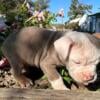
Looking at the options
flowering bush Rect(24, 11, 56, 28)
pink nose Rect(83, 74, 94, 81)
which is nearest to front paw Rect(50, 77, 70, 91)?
pink nose Rect(83, 74, 94, 81)

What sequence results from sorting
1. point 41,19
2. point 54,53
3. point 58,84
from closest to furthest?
point 58,84, point 54,53, point 41,19

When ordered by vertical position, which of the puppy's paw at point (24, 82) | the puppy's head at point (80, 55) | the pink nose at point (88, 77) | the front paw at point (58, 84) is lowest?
the puppy's paw at point (24, 82)

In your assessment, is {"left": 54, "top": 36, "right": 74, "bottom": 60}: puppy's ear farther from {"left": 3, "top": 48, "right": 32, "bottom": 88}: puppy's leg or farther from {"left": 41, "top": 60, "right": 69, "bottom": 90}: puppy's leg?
{"left": 3, "top": 48, "right": 32, "bottom": 88}: puppy's leg

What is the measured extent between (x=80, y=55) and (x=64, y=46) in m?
0.16

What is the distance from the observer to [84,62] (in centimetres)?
346

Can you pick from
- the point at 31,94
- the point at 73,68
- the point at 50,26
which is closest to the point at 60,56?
the point at 73,68

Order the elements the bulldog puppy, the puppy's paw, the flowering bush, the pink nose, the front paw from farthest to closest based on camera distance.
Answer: the flowering bush < the puppy's paw < the front paw < the bulldog puppy < the pink nose

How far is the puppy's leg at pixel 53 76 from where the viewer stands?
3.68 metres

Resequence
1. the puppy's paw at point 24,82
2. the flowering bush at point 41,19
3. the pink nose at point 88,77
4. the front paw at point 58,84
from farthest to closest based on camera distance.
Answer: the flowering bush at point 41,19 < the puppy's paw at point 24,82 < the front paw at point 58,84 < the pink nose at point 88,77

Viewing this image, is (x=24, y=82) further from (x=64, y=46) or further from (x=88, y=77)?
(x=88, y=77)

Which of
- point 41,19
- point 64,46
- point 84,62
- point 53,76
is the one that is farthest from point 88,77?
point 41,19

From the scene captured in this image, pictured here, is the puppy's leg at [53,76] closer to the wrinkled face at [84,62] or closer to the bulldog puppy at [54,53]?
the bulldog puppy at [54,53]

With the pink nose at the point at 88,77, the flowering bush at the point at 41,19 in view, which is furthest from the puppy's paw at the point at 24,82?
the flowering bush at the point at 41,19

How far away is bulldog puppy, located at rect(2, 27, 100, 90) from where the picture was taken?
3477 mm
